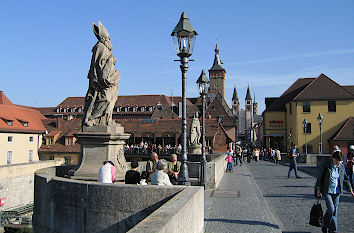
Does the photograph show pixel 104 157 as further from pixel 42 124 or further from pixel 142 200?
pixel 42 124

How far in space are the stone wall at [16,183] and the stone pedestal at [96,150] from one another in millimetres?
18386

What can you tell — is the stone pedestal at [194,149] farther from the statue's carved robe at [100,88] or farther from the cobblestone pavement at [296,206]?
the statue's carved robe at [100,88]

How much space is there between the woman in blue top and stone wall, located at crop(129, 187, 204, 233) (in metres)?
2.50

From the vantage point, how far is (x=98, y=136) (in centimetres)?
848

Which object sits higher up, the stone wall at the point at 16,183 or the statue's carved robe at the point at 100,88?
the statue's carved robe at the point at 100,88

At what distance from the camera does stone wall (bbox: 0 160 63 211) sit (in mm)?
24500

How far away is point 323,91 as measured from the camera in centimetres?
4819

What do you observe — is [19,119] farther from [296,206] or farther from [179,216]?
[179,216]

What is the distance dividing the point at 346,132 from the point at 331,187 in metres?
42.1

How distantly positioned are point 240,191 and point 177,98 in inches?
3154

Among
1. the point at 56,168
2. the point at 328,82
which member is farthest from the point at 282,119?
the point at 56,168

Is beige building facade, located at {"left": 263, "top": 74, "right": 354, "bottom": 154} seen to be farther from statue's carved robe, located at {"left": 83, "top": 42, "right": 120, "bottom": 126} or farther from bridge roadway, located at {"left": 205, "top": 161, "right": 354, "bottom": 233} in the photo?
statue's carved robe, located at {"left": 83, "top": 42, "right": 120, "bottom": 126}

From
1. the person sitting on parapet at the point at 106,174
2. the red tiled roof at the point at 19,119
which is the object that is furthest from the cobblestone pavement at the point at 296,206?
the red tiled roof at the point at 19,119

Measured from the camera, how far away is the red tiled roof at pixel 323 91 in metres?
47.5
